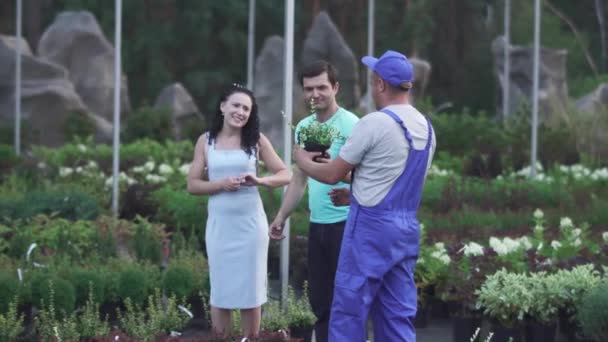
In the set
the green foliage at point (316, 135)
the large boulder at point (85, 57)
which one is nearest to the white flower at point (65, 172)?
the green foliage at point (316, 135)

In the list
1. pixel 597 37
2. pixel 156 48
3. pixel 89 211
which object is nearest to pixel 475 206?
pixel 89 211

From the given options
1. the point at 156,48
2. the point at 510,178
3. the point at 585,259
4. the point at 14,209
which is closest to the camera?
the point at 585,259

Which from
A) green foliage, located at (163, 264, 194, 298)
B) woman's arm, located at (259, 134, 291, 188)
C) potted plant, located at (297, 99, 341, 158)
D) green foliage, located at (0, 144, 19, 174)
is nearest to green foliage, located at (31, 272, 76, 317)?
green foliage, located at (163, 264, 194, 298)

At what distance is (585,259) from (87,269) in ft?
10.9

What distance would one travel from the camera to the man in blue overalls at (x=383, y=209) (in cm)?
575

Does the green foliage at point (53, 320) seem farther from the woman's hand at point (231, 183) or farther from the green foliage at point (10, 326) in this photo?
the woman's hand at point (231, 183)

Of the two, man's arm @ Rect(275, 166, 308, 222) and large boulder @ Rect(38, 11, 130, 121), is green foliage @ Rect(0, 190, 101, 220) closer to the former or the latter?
man's arm @ Rect(275, 166, 308, 222)

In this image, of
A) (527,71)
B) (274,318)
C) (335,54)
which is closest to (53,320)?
(274,318)

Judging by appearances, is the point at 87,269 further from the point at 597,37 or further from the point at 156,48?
the point at 597,37

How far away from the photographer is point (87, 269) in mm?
8688

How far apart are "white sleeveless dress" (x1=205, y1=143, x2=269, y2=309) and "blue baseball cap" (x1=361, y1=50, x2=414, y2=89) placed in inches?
49.8

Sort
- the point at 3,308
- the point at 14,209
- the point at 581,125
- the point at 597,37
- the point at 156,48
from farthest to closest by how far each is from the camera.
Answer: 1. the point at 597,37
2. the point at 156,48
3. the point at 581,125
4. the point at 14,209
5. the point at 3,308

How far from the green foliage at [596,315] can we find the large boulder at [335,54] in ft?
58.3

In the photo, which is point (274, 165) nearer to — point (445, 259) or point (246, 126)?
point (246, 126)
